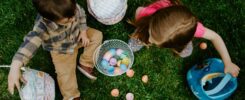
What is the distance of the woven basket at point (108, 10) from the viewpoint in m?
3.01

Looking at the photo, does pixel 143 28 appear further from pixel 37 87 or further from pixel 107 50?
pixel 37 87

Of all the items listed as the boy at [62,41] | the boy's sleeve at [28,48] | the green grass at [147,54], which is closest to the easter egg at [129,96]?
the green grass at [147,54]

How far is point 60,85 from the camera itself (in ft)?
9.80

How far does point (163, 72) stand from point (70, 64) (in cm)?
64

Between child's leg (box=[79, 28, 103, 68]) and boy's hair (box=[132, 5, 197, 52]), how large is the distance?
550mm

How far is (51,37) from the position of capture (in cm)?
271

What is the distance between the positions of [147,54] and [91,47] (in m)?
0.40

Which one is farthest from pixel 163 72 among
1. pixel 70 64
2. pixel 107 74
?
pixel 70 64

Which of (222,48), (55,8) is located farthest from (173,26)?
(55,8)

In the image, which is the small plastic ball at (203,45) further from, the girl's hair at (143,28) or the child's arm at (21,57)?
the child's arm at (21,57)

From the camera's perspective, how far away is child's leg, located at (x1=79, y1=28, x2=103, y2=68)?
2.98 meters

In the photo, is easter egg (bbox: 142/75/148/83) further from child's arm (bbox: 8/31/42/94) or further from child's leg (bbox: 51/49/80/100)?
child's arm (bbox: 8/31/42/94)

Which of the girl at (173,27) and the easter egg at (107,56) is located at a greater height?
the girl at (173,27)

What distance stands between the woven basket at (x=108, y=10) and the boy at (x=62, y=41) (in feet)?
0.36
